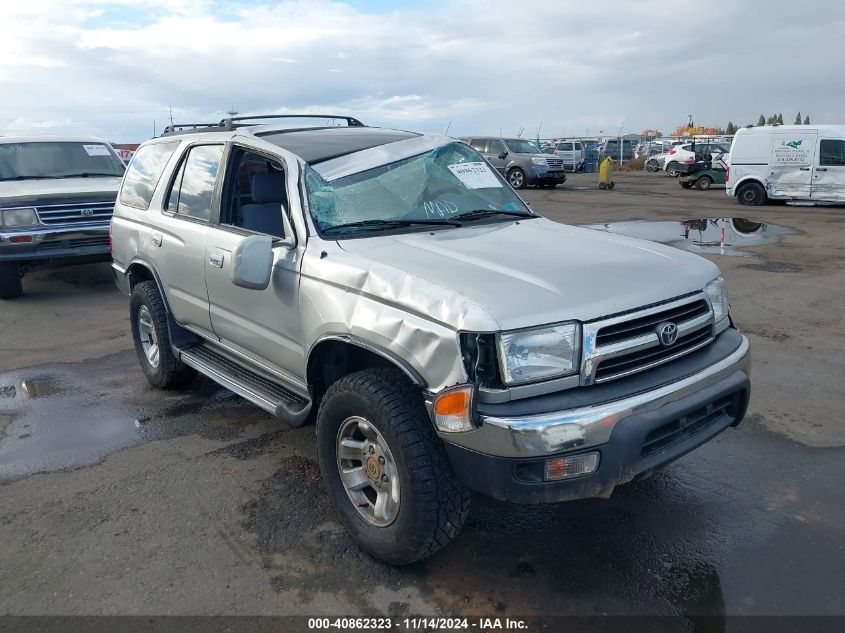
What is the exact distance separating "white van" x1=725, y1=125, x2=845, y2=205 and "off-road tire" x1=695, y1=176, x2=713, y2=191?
6786 mm

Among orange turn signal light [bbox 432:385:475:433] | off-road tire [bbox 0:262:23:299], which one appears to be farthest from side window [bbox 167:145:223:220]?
off-road tire [bbox 0:262:23:299]

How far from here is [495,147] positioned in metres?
26.4

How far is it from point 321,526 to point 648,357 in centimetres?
176

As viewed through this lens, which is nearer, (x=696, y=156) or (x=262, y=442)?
(x=262, y=442)

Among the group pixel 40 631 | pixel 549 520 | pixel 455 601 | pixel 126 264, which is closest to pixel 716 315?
pixel 549 520

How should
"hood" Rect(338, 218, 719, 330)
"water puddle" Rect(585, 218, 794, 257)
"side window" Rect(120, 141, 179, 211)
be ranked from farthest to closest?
"water puddle" Rect(585, 218, 794, 257), "side window" Rect(120, 141, 179, 211), "hood" Rect(338, 218, 719, 330)

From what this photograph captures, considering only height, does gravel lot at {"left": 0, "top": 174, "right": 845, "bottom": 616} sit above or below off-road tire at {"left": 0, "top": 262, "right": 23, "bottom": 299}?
below

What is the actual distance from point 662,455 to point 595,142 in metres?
46.3

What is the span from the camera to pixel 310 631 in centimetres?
280

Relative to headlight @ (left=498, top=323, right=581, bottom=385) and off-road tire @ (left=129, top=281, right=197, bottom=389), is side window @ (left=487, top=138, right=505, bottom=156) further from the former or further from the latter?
headlight @ (left=498, top=323, right=581, bottom=385)

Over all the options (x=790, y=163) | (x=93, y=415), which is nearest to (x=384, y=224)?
(x=93, y=415)

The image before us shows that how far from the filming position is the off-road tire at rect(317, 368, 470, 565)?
2.84m

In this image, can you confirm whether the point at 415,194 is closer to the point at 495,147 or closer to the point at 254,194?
the point at 254,194

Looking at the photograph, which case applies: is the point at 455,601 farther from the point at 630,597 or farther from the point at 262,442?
the point at 262,442
